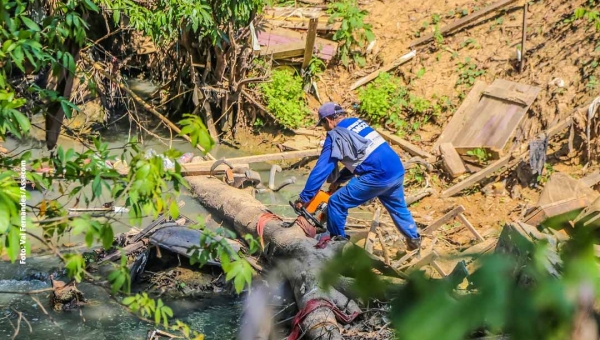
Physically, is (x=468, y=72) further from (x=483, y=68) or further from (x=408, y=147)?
(x=408, y=147)

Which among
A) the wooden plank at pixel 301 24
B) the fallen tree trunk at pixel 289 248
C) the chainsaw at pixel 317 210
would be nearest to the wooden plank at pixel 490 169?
the chainsaw at pixel 317 210

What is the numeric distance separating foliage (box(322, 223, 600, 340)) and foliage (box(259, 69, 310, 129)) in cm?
1115

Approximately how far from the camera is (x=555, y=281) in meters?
0.91

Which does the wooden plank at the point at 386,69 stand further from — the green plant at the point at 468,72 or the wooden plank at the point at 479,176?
the wooden plank at the point at 479,176

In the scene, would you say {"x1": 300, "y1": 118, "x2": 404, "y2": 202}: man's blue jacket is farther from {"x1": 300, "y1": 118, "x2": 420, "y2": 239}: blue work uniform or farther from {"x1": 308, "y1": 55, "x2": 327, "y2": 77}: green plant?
{"x1": 308, "y1": 55, "x2": 327, "y2": 77}: green plant

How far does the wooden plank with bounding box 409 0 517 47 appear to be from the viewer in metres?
12.3

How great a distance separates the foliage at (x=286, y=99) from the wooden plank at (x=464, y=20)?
224cm

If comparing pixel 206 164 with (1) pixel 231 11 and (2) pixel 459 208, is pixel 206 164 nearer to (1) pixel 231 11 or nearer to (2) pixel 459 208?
(1) pixel 231 11

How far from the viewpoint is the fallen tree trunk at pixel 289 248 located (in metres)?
5.67

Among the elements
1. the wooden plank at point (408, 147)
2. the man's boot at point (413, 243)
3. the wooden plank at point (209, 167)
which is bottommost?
the wooden plank at point (209, 167)

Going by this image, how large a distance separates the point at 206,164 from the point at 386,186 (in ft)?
10.2

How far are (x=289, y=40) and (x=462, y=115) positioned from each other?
3716mm

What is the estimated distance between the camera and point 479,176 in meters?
9.54

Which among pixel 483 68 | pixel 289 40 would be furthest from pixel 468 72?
pixel 289 40
